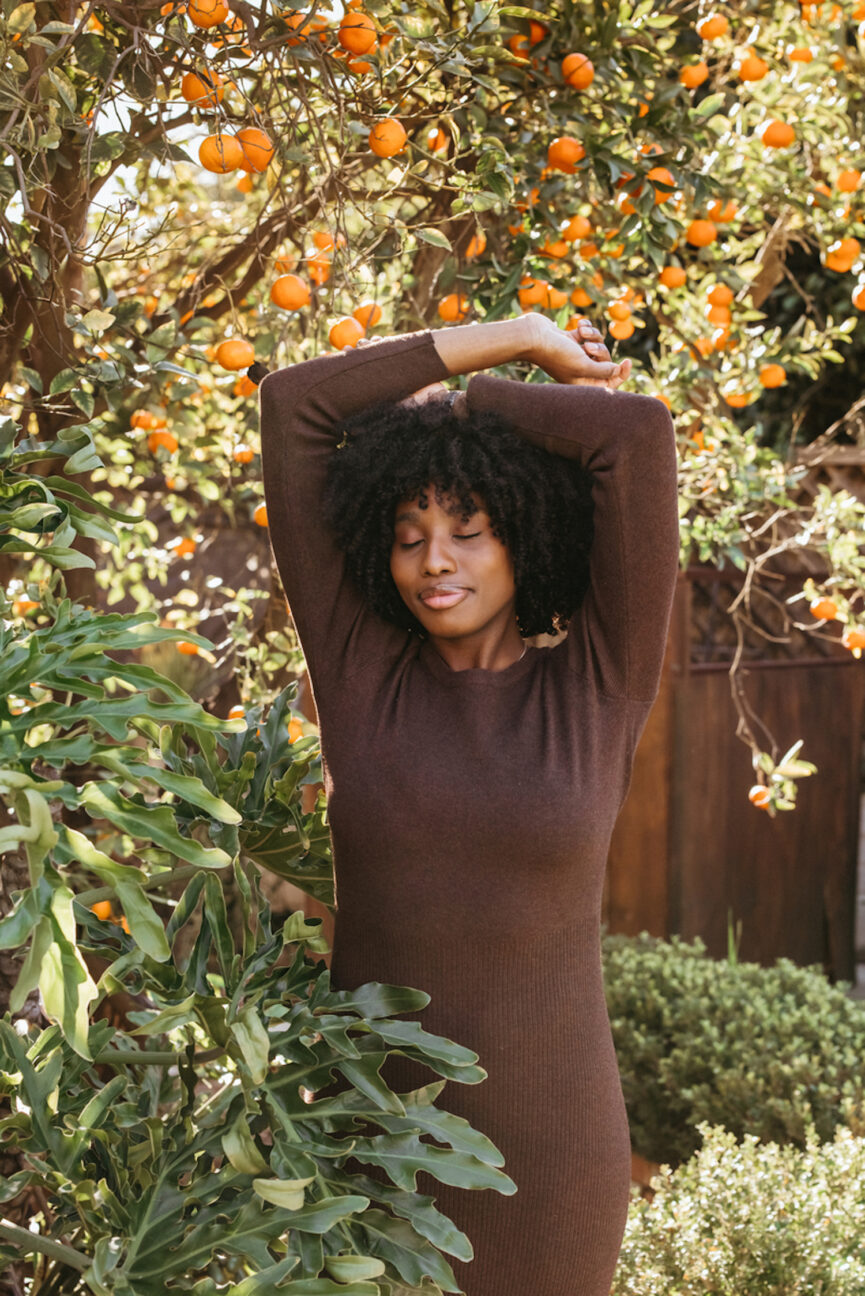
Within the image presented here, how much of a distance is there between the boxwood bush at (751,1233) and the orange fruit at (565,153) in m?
1.96

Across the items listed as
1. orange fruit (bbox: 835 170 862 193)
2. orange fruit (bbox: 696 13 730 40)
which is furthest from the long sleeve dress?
orange fruit (bbox: 835 170 862 193)

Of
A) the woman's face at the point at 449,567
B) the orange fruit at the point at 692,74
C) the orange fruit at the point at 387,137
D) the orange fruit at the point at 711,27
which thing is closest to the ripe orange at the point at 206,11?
the orange fruit at the point at 387,137

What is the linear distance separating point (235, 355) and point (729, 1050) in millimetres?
2491

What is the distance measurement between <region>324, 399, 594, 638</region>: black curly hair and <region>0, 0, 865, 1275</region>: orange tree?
10.3 inches

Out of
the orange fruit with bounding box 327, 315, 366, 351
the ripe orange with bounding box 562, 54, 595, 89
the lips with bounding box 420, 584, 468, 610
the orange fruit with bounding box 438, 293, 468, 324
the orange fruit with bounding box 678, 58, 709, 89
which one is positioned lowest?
the lips with bounding box 420, 584, 468, 610

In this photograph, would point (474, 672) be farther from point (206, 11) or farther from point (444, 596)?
point (206, 11)

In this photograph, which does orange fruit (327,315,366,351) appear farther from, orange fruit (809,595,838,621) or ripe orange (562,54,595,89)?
orange fruit (809,595,838,621)

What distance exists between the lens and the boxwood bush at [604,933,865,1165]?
3357 mm

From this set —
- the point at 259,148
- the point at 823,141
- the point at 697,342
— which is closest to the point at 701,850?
the point at 697,342

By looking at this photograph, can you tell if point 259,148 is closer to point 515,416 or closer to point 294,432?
point 294,432

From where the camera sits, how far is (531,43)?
2.22 meters

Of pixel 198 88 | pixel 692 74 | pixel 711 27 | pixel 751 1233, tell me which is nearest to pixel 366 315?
pixel 198 88

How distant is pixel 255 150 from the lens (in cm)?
181

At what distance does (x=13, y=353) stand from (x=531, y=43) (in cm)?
105
